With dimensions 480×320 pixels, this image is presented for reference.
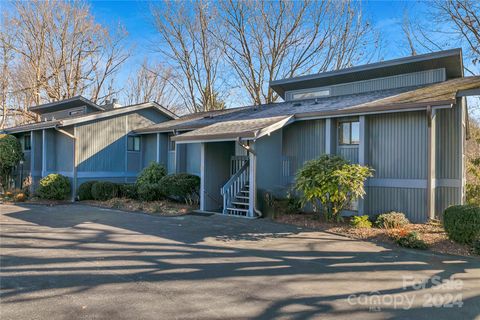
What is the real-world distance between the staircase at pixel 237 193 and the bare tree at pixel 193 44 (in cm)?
1836

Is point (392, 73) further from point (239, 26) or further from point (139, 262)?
point (239, 26)

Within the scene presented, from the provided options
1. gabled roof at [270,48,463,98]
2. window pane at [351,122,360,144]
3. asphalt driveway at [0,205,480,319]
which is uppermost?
gabled roof at [270,48,463,98]

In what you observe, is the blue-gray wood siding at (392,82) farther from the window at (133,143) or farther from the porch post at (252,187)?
the window at (133,143)

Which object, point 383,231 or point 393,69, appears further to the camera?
point 393,69

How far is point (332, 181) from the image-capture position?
29.0 ft

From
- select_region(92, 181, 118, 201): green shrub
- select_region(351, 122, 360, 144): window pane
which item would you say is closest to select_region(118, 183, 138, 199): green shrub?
select_region(92, 181, 118, 201): green shrub

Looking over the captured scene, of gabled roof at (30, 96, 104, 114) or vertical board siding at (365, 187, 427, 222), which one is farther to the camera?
gabled roof at (30, 96, 104, 114)

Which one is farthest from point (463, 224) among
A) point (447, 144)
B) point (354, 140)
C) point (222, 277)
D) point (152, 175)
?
point (152, 175)

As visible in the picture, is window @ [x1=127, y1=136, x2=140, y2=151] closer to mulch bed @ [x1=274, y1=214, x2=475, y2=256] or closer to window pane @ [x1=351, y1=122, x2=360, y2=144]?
mulch bed @ [x1=274, y1=214, x2=475, y2=256]

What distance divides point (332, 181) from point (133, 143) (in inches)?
466

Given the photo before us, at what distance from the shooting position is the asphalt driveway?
3988 mm

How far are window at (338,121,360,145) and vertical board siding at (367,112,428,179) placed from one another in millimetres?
380

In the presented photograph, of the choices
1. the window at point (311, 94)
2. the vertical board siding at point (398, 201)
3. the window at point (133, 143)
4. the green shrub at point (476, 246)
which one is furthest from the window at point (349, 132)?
the window at point (133, 143)

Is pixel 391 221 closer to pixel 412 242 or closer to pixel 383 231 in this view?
pixel 383 231
